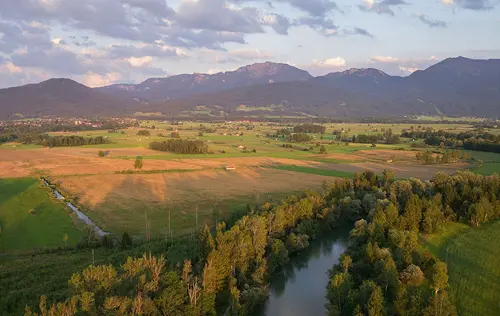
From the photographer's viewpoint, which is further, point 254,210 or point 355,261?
point 254,210

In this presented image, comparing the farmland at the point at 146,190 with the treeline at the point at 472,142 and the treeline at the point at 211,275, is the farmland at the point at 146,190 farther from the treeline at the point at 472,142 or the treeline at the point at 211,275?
the treeline at the point at 472,142

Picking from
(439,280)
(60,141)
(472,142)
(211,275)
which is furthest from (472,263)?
(60,141)

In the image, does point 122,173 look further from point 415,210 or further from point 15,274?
point 415,210

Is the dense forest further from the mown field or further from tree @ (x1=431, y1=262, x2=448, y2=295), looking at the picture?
the mown field

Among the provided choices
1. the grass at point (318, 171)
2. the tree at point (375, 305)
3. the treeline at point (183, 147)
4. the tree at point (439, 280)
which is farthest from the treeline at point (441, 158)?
the tree at point (375, 305)

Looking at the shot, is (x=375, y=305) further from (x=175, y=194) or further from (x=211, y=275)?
(x=175, y=194)

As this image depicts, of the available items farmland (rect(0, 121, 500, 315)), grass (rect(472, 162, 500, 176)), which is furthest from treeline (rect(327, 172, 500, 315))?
grass (rect(472, 162, 500, 176))

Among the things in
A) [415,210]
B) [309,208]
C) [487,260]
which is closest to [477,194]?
[415,210]
